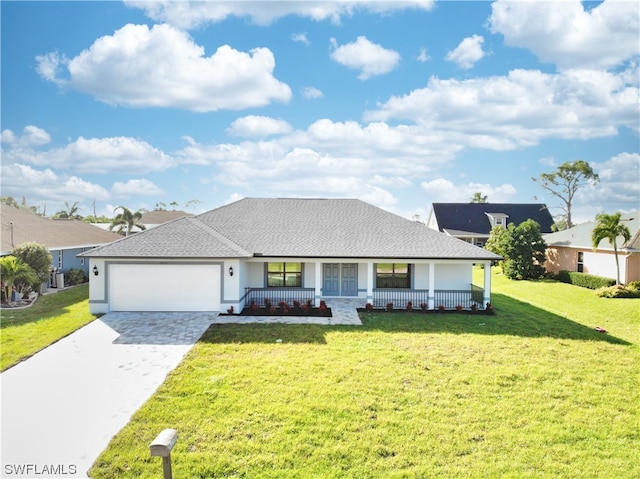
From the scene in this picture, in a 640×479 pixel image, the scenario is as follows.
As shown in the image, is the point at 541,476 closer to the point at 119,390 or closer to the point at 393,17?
the point at 119,390

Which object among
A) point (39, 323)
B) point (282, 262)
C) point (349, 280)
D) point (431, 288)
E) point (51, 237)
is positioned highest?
point (51, 237)

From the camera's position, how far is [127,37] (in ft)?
54.1

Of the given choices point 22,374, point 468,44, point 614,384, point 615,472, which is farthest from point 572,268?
point 22,374

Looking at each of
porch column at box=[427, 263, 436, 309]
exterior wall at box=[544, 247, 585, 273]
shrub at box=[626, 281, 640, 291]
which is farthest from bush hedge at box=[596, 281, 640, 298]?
porch column at box=[427, 263, 436, 309]

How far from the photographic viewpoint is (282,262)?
18234mm

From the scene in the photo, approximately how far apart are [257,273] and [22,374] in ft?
34.6

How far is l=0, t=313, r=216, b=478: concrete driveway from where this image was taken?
630 centimetres

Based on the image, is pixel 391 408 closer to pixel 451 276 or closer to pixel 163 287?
pixel 163 287

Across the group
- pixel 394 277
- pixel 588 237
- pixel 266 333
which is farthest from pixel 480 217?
pixel 266 333

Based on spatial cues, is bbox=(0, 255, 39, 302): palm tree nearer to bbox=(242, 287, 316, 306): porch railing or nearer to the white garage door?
the white garage door

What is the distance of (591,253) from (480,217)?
744 inches

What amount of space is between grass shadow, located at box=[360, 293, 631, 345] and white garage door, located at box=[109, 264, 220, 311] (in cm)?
688

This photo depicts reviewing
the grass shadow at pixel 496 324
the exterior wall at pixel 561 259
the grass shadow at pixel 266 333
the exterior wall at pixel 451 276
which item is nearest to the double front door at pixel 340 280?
the grass shadow at pixel 496 324

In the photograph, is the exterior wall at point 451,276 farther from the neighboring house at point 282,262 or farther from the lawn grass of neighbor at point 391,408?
the lawn grass of neighbor at point 391,408
